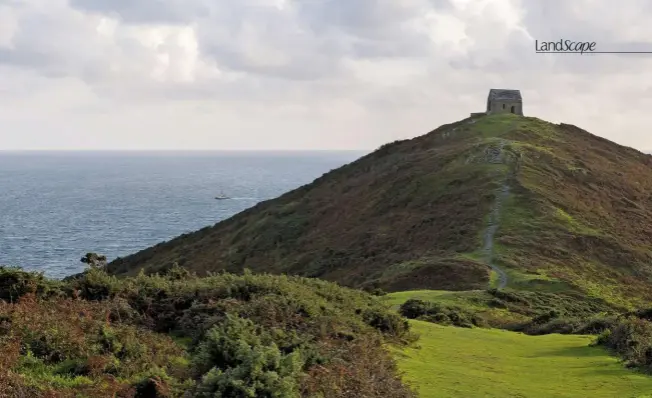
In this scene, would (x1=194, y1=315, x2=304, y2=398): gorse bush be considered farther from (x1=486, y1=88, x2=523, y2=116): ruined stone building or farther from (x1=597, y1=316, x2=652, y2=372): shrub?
(x1=486, y1=88, x2=523, y2=116): ruined stone building

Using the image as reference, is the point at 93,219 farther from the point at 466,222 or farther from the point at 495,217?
the point at 495,217

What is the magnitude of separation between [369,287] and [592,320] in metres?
17.9

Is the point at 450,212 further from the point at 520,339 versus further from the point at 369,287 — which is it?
the point at 520,339

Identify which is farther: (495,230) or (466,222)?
(466,222)

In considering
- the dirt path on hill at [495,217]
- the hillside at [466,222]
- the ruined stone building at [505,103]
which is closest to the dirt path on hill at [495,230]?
the dirt path on hill at [495,217]

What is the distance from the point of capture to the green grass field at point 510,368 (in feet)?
42.7

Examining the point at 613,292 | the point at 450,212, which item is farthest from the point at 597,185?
the point at 613,292

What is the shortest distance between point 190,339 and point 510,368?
24.9 ft

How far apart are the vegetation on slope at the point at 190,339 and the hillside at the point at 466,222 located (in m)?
22.4

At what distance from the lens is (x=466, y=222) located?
49.9 m

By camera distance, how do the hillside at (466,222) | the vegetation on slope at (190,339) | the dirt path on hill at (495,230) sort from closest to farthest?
the vegetation on slope at (190,339) < the dirt path on hill at (495,230) < the hillside at (466,222)

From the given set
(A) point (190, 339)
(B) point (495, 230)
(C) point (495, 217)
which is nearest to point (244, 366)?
(A) point (190, 339)

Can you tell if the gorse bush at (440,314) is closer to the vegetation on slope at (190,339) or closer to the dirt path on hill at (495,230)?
the vegetation on slope at (190,339)

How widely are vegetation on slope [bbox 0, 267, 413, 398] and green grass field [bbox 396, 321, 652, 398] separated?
957 mm
